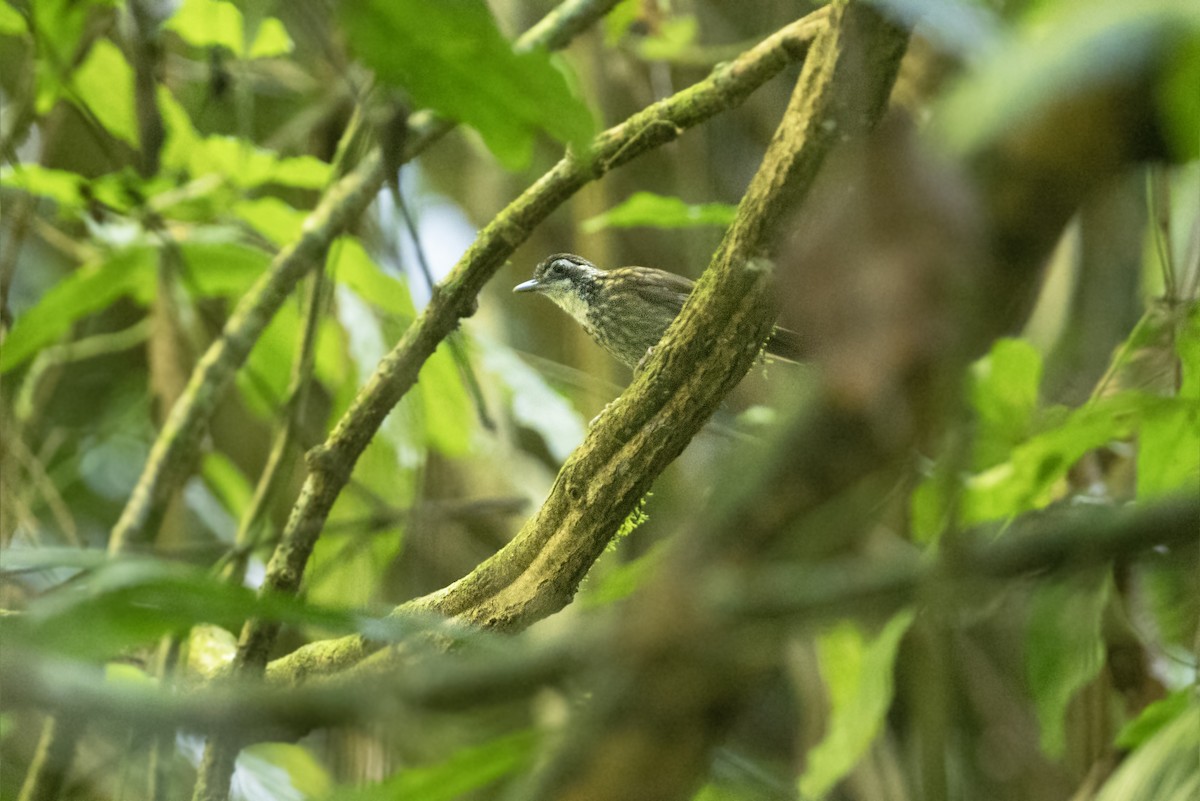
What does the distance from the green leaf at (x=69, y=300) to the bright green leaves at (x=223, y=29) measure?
0.47 m

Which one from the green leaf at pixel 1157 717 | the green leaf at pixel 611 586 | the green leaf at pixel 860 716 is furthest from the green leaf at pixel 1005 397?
the green leaf at pixel 611 586

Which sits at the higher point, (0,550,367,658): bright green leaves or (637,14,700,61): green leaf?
(637,14,700,61): green leaf

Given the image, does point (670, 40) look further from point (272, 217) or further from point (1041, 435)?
point (1041, 435)

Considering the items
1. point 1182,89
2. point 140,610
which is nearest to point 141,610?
point 140,610

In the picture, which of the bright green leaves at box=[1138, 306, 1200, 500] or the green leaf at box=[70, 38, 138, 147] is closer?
the bright green leaves at box=[1138, 306, 1200, 500]

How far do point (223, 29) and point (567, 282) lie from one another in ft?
2.95

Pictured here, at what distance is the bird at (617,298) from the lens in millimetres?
2004

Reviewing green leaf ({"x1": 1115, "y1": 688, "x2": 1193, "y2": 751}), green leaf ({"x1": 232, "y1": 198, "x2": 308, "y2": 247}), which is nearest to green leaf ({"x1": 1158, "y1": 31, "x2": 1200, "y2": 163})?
green leaf ({"x1": 1115, "y1": 688, "x2": 1193, "y2": 751})

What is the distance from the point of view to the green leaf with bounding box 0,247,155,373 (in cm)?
214

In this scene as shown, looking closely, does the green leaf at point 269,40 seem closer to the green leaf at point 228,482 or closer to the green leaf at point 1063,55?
the green leaf at point 228,482

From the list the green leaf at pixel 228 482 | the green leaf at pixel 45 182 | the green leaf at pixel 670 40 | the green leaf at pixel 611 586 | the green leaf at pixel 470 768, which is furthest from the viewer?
the green leaf at pixel 228 482

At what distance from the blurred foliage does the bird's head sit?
14 cm

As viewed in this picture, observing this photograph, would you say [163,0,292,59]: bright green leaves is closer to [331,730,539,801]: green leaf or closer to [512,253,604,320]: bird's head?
[512,253,604,320]: bird's head

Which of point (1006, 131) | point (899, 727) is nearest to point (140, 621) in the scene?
point (1006, 131)
